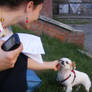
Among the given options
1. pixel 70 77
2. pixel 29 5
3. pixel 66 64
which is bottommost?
pixel 70 77

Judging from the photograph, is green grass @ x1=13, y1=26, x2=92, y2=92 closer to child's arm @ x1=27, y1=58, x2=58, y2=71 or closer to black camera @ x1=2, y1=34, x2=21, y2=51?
child's arm @ x1=27, y1=58, x2=58, y2=71

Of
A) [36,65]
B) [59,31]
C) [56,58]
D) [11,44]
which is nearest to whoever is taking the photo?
[11,44]

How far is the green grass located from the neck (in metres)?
3.08

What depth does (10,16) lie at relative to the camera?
145 cm

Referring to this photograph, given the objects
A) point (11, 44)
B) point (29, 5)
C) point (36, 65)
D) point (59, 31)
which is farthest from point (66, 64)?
point (59, 31)

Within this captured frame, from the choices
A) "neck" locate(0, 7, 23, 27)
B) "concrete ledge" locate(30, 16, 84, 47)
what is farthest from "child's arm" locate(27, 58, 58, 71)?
"concrete ledge" locate(30, 16, 84, 47)

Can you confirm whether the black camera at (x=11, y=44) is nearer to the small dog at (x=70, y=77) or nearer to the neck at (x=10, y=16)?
the neck at (x=10, y=16)

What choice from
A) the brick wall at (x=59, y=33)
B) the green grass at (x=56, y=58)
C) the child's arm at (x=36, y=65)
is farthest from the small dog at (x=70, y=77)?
the brick wall at (x=59, y=33)

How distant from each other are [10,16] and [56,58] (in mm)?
4879

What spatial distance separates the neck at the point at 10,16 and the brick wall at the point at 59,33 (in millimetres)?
6858

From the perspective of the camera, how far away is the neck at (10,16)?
143 centimetres

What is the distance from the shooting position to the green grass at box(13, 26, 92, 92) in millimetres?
4861

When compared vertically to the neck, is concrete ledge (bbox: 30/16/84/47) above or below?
below

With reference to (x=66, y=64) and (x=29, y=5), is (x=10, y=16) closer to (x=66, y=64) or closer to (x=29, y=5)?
(x=29, y=5)
